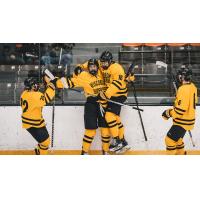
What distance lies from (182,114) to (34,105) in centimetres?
146

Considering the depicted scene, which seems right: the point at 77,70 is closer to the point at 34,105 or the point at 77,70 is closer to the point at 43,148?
the point at 34,105

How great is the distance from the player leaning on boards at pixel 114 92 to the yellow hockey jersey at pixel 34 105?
0.38 meters

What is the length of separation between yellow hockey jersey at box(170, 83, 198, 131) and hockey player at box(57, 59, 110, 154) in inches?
27.8

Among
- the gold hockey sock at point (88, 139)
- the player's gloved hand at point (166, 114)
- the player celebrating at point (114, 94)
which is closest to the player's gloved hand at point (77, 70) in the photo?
the player celebrating at point (114, 94)

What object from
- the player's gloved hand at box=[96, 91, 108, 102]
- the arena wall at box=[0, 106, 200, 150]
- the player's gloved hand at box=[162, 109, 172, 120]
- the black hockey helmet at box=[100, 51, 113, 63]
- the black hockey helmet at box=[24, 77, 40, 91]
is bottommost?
the arena wall at box=[0, 106, 200, 150]

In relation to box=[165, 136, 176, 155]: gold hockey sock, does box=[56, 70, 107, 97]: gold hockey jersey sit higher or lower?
higher

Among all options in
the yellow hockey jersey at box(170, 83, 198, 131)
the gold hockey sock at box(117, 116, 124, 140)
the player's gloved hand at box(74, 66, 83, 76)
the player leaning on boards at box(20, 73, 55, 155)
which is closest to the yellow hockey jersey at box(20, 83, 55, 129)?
the player leaning on boards at box(20, 73, 55, 155)

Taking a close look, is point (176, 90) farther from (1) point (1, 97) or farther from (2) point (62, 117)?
(1) point (1, 97)

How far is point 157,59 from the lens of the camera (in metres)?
6.32

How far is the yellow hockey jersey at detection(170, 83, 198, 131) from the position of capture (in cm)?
609

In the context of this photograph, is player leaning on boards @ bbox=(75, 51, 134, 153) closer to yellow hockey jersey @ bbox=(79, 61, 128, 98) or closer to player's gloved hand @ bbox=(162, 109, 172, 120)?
yellow hockey jersey @ bbox=(79, 61, 128, 98)

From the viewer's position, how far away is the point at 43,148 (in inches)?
243
